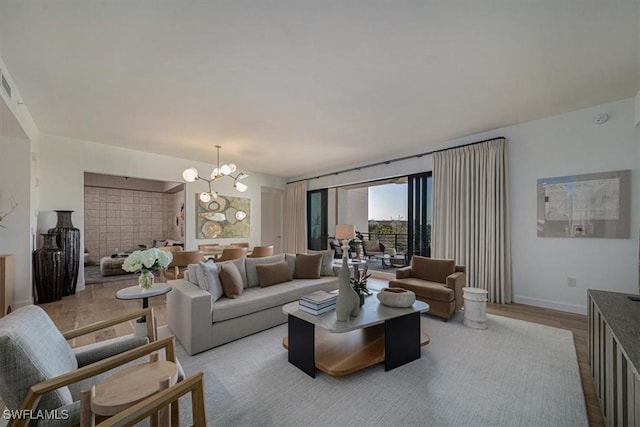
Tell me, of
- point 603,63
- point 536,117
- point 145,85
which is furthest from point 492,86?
point 145,85

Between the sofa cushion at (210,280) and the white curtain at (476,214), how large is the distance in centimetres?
371

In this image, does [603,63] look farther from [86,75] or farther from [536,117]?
[86,75]

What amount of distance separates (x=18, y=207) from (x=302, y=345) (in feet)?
14.5

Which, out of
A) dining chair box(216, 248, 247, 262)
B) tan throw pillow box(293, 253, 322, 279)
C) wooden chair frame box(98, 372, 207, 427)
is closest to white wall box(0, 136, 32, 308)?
dining chair box(216, 248, 247, 262)

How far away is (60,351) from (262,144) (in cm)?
399

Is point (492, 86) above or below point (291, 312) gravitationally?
above

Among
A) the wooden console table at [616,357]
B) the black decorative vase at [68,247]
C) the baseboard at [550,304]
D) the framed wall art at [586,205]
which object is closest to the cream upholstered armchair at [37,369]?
the wooden console table at [616,357]

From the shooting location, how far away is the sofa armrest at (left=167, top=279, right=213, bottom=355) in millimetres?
2457

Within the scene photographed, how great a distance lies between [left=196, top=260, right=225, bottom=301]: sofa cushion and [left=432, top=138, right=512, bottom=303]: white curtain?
12.2ft

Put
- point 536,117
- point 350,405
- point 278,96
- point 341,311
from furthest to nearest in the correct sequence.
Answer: point 536,117 < point 278,96 < point 341,311 < point 350,405

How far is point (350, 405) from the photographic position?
1.78 m

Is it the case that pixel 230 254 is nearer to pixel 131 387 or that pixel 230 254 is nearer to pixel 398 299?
pixel 398 299

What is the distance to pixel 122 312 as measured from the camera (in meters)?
3.63

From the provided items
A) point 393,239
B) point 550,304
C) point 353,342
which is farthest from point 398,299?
point 393,239
